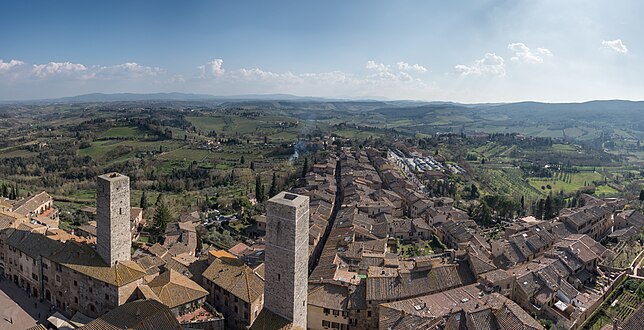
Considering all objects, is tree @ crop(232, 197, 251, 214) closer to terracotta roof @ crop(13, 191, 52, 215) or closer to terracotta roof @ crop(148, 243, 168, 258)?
terracotta roof @ crop(148, 243, 168, 258)

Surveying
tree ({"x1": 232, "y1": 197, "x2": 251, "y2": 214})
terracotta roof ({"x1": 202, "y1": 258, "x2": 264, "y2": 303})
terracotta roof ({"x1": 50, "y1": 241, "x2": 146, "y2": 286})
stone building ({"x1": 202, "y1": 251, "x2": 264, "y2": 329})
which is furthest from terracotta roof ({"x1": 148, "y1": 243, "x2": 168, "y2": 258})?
tree ({"x1": 232, "y1": 197, "x2": 251, "y2": 214})

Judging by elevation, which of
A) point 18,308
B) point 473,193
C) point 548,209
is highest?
point 548,209

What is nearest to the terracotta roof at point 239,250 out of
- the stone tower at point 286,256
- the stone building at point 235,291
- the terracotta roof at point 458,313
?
the stone building at point 235,291

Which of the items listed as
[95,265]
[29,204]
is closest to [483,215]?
[95,265]

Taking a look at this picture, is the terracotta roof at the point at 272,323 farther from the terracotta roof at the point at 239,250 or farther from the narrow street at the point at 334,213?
the terracotta roof at the point at 239,250

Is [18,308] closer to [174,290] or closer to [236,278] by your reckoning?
[174,290]

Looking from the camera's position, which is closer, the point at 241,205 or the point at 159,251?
the point at 159,251

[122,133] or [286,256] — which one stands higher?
[286,256]

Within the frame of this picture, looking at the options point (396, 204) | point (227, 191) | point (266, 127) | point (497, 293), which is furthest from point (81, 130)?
point (497, 293)
